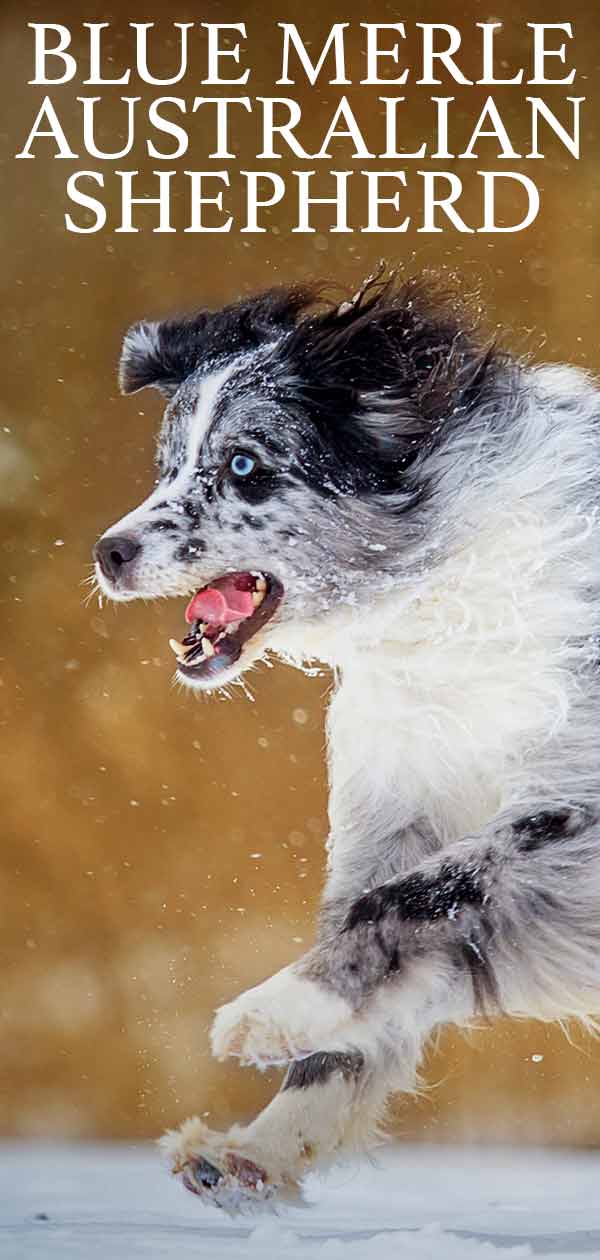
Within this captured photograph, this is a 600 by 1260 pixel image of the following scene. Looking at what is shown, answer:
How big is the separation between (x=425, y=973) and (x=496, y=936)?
0.38 ft

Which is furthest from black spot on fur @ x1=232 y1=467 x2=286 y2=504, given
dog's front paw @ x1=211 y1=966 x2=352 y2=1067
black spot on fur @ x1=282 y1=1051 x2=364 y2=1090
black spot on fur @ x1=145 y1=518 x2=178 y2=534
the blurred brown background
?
black spot on fur @ x1=282 y1=1051 x2=364 y2=1090

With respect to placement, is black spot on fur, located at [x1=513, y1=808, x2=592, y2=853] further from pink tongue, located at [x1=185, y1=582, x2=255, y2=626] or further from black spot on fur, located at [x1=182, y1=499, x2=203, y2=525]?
black spot on fur, located at [x1=182, y1=499, x2=203, y2=525]

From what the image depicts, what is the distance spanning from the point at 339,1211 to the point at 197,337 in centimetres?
149

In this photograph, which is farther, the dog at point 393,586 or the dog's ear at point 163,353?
the dog's ear at point 163,353

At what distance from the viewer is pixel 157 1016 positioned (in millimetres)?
2621

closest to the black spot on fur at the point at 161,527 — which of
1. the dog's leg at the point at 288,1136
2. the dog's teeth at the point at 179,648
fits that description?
the dog's teeth at the point at 179,648

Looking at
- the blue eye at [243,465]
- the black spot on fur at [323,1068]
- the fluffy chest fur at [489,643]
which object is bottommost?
the black spot on fur at [323,1068]

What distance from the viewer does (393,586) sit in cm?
226

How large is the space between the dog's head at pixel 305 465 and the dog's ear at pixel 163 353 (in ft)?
0.29

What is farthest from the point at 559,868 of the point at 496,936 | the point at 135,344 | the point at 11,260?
the point at 11,260

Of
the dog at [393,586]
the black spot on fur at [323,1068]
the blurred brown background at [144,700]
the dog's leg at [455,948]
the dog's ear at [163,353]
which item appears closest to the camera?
the dog's leg at [455,948]

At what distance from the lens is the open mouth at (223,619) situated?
2262mm

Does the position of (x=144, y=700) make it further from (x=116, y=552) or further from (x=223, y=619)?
(x=116, y=552)

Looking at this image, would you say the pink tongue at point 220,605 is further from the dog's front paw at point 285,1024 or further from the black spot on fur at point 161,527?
the dog's front paw at point 285,1024
